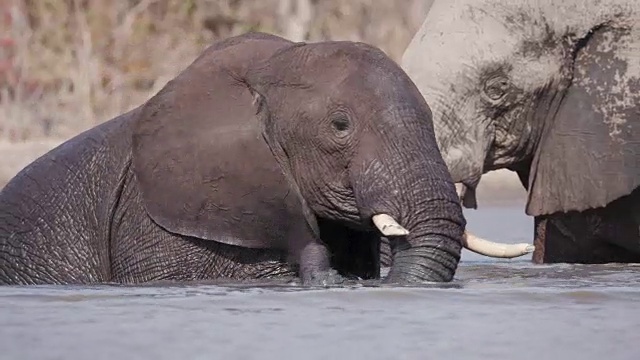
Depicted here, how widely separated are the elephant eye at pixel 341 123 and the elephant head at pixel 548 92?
6.07ft

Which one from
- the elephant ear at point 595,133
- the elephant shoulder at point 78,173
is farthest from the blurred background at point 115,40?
the elephant shoulder at point 78,173

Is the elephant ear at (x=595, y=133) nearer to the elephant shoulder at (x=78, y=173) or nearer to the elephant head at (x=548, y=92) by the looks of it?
the elephant head at (x=548, y=92)

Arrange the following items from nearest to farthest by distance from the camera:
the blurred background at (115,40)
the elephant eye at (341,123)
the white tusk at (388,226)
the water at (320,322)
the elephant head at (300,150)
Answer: the water at (320,322), the white tusk at (388,226), the elephant head at (300,150), the elephant eye at (341,123), the blurred background at (115,40)

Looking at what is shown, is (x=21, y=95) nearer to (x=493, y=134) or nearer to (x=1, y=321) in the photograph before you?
(x=493, y=134)

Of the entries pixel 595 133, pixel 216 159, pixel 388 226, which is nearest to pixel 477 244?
pixel 388 226

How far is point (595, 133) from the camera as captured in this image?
8078mm

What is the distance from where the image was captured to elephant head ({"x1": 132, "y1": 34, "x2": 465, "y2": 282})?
602 cm

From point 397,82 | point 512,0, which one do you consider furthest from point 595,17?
point 397,82

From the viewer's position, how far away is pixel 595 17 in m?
8.05

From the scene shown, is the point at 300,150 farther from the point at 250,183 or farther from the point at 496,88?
the point at 496,88

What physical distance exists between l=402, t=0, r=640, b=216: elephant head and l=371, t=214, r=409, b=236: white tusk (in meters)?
2.02

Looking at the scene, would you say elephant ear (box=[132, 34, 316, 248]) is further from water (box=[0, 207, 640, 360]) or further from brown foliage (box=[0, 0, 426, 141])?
brown foliage (box=[0, 0, 426, 141])

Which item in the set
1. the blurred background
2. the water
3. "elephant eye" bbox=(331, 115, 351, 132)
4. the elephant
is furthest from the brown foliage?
"elephant eye" bbox=(331, 115, 351, 132)

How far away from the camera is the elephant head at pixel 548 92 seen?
26.2 feet
